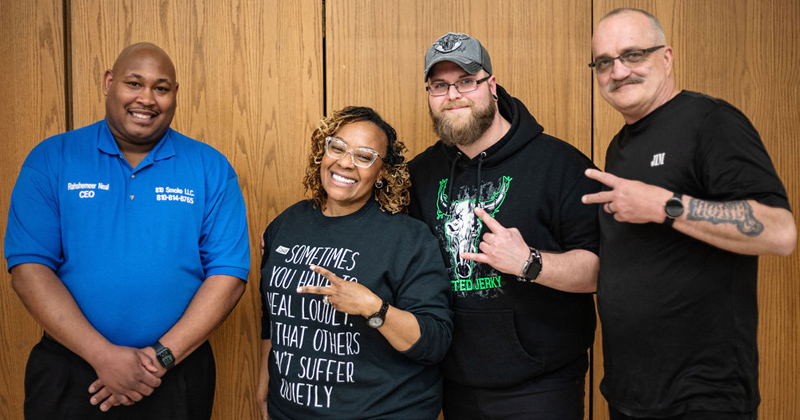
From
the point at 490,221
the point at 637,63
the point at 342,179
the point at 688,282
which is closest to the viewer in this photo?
the point at 688,282

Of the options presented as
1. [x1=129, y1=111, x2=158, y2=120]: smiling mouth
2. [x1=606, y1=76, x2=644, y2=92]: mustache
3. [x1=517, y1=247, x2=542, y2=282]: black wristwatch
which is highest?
[x1=606, y1=76, x2=644, y2=92]: mustache

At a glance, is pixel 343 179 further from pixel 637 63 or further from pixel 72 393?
pixel 72 393

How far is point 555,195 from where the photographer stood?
1.84m

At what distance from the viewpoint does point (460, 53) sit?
1.93 meters

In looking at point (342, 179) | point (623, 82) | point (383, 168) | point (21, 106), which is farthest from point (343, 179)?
point (21, 106)

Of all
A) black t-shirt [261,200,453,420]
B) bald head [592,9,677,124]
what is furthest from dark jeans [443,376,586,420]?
bald head [592,9,677,124]

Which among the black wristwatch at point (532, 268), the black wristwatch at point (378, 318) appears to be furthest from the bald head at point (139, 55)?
the black wristwatch at point (532, 268)

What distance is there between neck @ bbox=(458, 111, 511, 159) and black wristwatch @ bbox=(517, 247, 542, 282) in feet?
1.47

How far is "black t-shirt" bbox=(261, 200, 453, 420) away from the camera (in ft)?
5.51

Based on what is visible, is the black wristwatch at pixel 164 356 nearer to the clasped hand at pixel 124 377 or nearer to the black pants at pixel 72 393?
the clasped hand at pixel 124 377

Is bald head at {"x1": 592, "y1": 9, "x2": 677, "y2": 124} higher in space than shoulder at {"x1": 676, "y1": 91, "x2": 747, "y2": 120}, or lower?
higher

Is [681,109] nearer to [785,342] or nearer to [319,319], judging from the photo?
[319,319]

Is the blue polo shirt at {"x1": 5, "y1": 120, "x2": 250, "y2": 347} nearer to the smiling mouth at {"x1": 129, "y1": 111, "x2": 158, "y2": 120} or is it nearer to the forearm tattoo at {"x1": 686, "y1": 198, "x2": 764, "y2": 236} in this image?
the smiling mouth at {"x1": 129, "y1": 111, "x2": 158, "y2": 120}

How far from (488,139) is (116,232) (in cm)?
128
